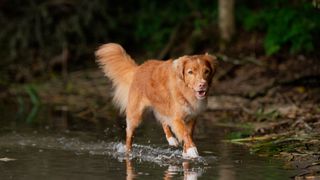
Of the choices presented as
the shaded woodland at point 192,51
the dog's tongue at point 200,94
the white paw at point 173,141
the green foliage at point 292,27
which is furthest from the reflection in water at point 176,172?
the green foliage at point 292,27

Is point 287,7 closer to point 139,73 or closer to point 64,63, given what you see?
point 64,63

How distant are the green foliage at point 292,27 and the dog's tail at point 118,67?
561 cm

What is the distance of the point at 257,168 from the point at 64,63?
35.3 ft

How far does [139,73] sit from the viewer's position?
1112 cm

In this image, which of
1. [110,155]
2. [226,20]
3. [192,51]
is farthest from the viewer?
[192,51]

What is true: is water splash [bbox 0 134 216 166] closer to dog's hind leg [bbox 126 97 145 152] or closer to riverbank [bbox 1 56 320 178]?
dog's hind leg [bbox 126 97 145 152]

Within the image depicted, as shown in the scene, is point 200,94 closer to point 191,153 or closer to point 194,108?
point 194,108

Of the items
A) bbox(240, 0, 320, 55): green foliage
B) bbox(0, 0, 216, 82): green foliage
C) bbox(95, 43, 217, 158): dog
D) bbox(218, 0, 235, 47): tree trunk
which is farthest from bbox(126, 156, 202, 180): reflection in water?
bbox(0, 0, 216, 82): green foliage

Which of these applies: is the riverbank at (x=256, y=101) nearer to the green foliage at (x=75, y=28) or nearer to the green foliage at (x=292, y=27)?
the green foliage at (x=292, y=27)

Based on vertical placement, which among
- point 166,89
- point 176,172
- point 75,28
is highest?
point 75,28

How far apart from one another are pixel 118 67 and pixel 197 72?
201 cm

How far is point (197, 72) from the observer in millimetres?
9938

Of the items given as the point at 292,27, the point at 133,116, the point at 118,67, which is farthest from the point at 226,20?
the point at 133,116

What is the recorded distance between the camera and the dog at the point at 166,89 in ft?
32.7
